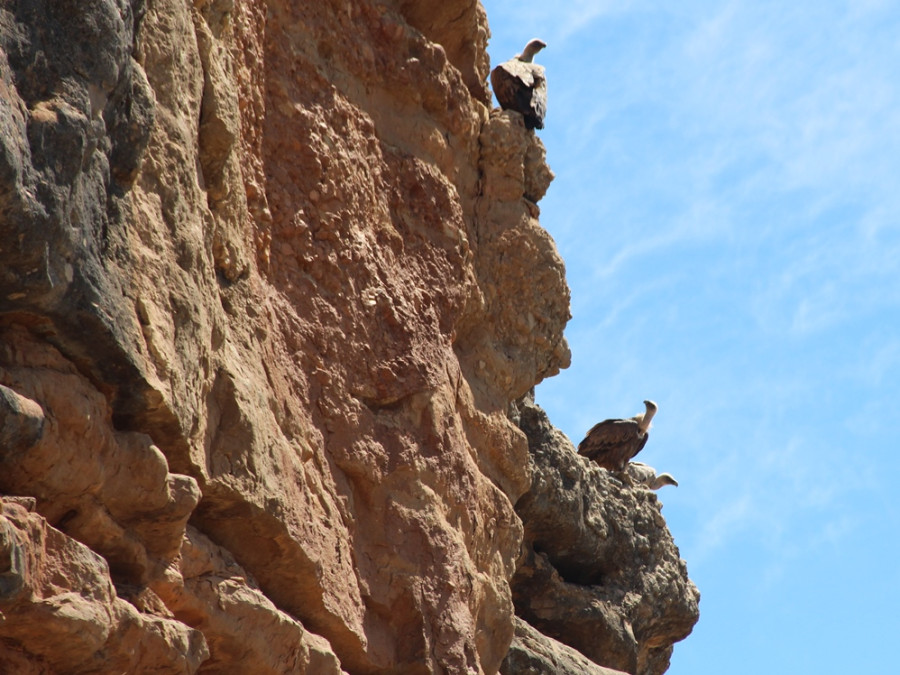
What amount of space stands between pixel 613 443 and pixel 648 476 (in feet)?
8.21

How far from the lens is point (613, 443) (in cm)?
1273

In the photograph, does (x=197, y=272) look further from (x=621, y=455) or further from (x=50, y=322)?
(x=621, y=455)

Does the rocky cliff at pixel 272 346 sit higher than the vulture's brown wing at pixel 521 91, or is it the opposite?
the vulture's brown wing at pixel 521 91

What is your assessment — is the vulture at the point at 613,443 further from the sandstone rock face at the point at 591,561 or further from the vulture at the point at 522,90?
the vulture at the point at 522,90

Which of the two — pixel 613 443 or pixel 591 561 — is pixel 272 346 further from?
pixel 613 443

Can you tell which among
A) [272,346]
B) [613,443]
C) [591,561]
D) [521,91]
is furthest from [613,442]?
[272,346]

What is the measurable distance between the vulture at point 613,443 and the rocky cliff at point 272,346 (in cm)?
191

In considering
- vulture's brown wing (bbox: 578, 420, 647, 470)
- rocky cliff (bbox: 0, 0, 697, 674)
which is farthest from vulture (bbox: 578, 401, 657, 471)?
rocky cliff (bbox: 0, 0, 697, 674)

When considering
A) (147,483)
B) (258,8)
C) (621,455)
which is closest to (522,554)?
(621,455)

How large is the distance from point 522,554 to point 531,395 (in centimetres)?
126

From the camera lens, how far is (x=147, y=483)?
5.03 metres

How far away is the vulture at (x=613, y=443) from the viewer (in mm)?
12719

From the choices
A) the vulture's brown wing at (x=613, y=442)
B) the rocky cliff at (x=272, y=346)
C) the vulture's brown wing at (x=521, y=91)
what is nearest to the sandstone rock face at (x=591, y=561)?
the rocky cliff at (x=272, y=346)

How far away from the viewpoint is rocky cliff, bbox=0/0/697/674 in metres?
4.52
